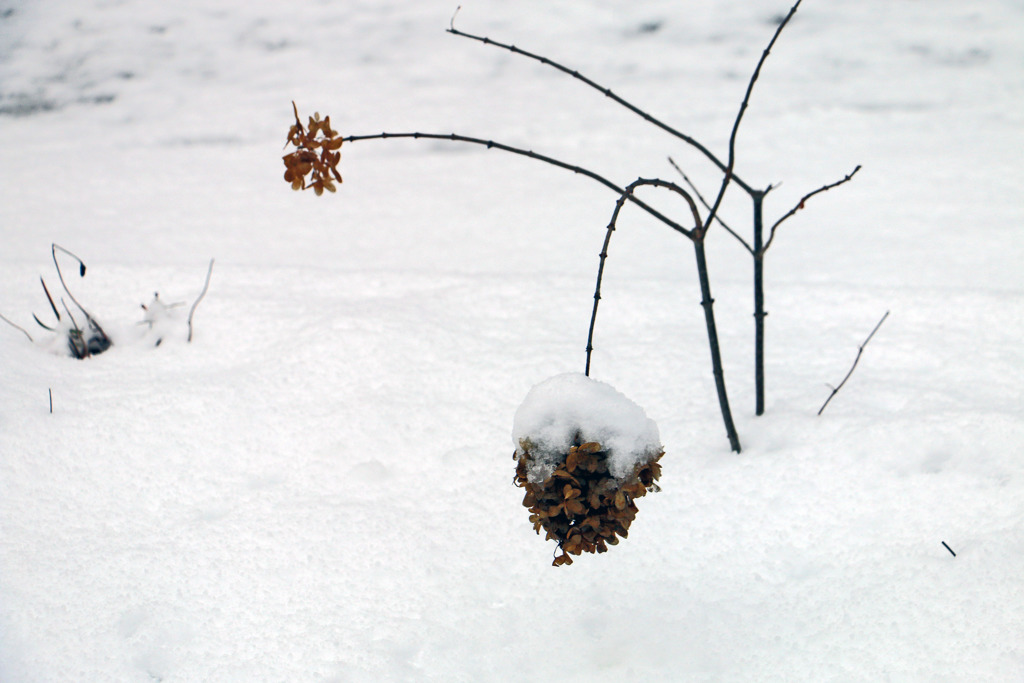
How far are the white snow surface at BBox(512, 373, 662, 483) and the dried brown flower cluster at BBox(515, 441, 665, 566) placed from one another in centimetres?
1

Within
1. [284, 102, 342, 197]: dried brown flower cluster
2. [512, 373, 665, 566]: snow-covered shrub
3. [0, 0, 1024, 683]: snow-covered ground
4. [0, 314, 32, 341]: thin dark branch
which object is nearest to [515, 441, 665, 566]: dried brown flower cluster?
[512, 373, 665, 566]: snow-covered shrub

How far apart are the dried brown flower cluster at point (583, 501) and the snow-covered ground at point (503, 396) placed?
329mm

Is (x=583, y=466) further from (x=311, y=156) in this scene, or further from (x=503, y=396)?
(x=503, y=396)

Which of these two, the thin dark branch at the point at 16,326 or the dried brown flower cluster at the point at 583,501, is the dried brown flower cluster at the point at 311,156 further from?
the thin dark branch at the point at 16,326

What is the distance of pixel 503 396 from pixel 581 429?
0.80 metres

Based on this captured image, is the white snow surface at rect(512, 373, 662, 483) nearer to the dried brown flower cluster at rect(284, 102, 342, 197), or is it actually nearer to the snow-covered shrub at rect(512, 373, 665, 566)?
the snow-covered shrub at rect(512, 373, 665, 566)

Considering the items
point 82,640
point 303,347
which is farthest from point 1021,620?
point 303,347

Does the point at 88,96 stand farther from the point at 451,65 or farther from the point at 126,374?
the point at 126,374

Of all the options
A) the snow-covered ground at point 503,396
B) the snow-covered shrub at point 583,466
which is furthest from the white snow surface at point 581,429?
the snow-covered ground at point 503,396

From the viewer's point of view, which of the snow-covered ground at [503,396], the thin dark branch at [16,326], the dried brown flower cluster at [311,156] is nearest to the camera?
the dried brown flower cluster at [311,156]

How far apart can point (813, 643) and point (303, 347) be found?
1.28 meters

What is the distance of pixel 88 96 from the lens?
4.05m

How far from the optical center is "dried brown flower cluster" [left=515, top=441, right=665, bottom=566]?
0.93m

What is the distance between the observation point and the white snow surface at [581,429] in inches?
37.3
